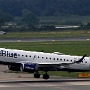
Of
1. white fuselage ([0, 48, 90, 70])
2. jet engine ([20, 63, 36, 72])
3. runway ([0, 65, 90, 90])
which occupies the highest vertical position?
white fuselage ([0, 48, 90, 70])

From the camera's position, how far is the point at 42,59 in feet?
206

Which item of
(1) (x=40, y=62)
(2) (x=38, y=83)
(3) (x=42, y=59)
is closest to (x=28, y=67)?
(1) (x=40, y=62)

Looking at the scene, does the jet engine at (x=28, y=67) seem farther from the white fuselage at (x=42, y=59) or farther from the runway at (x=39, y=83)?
the runway at (x=39, y=83)

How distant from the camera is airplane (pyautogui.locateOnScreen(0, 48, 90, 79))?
201 feet

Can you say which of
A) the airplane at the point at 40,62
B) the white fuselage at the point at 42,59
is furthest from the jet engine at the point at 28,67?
Answer: the white fuselage at the point at 42,59

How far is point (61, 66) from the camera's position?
61.9 m

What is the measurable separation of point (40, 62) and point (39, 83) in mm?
4664

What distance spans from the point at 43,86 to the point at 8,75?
11477mm

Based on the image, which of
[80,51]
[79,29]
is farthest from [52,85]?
[79,29]

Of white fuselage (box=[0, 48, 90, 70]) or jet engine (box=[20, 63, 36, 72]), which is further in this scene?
white fuselage (box=[0, 48, 90, 70])

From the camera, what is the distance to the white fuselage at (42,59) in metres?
62.0

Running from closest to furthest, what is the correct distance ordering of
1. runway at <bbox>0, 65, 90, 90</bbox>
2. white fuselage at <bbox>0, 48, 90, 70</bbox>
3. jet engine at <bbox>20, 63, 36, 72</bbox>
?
runway at <bbox>0, 65, 90, 90</bbox>, jet engine at <bbox>20, 63, 36, 72</bbox>, white fuselage at <bbox>0, 48, 90, 70</bbox>

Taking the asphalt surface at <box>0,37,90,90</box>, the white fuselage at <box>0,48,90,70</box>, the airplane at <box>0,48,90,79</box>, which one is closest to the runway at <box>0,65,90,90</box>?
the asphalt surface at <box>0,37,90,90</box>

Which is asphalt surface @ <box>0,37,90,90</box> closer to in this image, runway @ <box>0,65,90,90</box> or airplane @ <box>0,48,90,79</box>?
runway @ <box>0,65,90,90</box>
